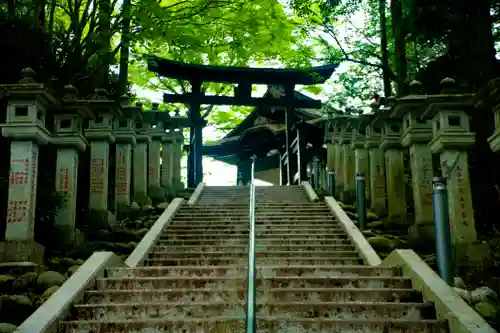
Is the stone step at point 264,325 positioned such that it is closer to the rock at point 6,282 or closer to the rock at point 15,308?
the rock at point 15,308

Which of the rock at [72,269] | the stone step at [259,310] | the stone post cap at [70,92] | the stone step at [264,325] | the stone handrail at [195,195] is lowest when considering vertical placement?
the stone step at [264,325]

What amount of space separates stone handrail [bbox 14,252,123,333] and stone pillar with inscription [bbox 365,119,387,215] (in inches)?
268

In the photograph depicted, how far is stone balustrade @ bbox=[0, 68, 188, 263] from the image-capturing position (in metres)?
7.96

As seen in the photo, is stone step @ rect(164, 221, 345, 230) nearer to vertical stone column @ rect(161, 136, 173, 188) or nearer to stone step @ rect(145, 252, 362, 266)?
stone step @ rect(145, 252, 362, 266)

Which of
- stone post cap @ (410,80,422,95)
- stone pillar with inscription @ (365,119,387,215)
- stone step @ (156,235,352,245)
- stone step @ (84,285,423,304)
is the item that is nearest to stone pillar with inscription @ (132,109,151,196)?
stone step @ (156,235,352,245)

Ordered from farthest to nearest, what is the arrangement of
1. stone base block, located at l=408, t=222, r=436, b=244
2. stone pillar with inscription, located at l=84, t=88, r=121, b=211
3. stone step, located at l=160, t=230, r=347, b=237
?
stone pillar with inscription, located at l=84, t=88, r=121, b=211 → stone step, located at l=160, t=230, r=347, b=237 → stone base block, located at l=408, t=222, r=436, b=244

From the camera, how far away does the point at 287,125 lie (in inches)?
797

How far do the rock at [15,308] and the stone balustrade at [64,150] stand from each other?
4.83 ft

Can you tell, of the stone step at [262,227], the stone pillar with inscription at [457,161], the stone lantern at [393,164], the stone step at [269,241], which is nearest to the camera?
the stone pillar with inscription at [457,161]

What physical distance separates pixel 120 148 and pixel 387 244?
6885 millimetres

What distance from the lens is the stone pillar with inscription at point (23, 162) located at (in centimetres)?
776

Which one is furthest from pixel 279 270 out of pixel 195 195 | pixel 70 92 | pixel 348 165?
pixel 348 165

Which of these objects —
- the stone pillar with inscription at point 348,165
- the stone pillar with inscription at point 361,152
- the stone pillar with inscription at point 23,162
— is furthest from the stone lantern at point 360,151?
the stone pillar with inscription at point 23,162

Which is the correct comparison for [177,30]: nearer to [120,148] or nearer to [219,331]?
[120,148]
